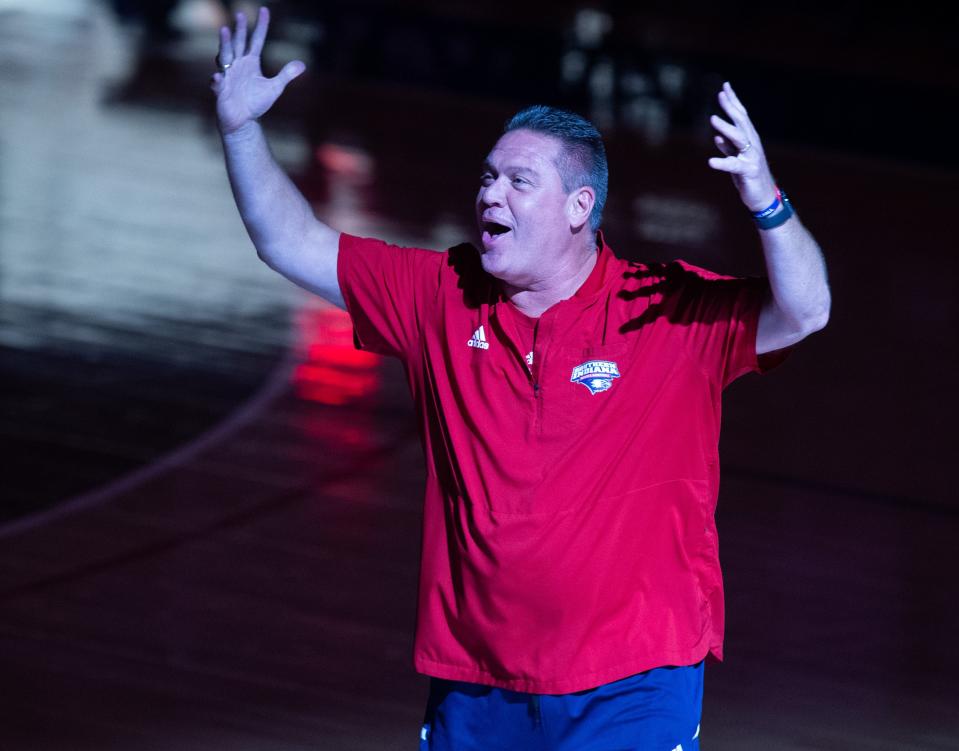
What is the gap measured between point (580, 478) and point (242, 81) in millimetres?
1057

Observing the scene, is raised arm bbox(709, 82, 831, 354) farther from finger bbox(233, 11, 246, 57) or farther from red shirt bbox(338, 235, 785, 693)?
finger bbox(233, 11, 246, 57)

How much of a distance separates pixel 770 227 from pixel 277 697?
2.48m

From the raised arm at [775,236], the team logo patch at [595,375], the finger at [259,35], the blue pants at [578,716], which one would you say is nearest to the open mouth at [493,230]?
the team logo patch at [595,375]

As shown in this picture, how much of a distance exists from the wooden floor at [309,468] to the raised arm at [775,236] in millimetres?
2094

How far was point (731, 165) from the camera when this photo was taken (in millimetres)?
2527

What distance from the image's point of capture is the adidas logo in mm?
2834

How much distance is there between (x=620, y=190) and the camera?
11211 millimetres

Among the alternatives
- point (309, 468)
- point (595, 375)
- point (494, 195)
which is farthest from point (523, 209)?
point (309, 468)

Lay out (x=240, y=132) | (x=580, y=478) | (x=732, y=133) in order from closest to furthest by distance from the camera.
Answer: (x=732, y=133) → (x=580, y=478) → (x=240, y=132)

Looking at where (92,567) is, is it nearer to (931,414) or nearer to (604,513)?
(604,513)

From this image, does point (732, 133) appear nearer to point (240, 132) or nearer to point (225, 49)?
point (240, 132)

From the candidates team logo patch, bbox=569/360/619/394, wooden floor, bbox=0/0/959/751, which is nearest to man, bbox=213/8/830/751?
team logo patch, bbox=569/360/619/394

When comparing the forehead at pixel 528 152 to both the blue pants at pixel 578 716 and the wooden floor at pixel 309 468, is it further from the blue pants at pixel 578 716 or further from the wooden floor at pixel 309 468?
the wooden floor at pixel 309 468

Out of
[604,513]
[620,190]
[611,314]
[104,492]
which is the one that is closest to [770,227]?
[611,314]
